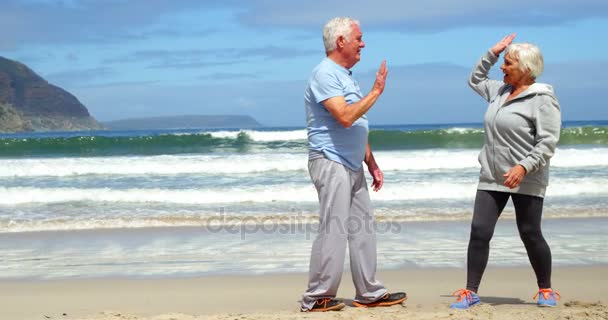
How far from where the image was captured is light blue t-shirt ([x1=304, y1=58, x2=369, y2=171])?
4.14m

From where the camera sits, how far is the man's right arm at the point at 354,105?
3.93m

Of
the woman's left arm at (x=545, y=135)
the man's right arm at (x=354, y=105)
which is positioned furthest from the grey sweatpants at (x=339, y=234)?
the woman's left arm at (x=545, y=135)

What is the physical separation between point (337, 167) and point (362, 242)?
471 millimetres

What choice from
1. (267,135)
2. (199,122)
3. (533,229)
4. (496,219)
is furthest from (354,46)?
(199,122)

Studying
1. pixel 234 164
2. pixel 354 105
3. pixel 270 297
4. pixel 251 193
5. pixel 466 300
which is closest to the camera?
pixel 354 105

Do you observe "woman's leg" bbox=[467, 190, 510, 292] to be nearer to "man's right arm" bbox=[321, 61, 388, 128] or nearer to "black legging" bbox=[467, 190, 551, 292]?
"black legging" bbox=[467, 190, 551, 292]

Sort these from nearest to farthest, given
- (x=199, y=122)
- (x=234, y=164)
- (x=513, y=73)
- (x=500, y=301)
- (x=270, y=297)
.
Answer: (x=513, y=73) < (x=500, y=301) < (x=270, y=297) < (x=234, y=164) < (x=199, y=122)

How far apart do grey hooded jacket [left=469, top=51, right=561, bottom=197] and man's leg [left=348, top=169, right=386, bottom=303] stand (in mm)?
669

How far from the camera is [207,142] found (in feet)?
83.4

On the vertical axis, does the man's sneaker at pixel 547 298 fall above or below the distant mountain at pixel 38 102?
below

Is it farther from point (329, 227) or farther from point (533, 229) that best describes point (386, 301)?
point (533, 229)

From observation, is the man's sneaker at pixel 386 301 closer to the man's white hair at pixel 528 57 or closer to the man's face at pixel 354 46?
the man's face at pixel 354 46

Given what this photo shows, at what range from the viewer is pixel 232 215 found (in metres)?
10.0

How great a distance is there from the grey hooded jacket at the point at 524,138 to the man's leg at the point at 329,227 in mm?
775
